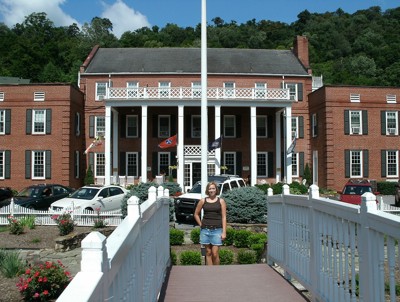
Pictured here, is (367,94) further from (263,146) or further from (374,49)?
(374,49)

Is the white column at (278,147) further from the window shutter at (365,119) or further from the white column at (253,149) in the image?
the window shutter at (365,119)

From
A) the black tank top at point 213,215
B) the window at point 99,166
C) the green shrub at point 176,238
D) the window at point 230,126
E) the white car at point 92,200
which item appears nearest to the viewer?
the black tank top at point 213,215

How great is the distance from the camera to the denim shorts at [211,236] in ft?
30.0

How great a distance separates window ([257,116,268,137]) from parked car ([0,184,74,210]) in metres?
19.4

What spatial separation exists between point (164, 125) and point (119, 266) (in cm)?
3680

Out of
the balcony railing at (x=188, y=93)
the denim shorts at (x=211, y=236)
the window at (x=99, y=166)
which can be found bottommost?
the denim shorts at (x=211, y=236)

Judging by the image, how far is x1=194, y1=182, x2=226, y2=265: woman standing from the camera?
907 centimetres

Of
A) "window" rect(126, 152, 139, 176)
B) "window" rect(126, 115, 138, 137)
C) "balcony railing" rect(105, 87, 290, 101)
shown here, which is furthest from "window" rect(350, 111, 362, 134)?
"window" rect(126, 152, 139, 176)

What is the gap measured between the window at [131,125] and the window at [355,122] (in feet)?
55.8

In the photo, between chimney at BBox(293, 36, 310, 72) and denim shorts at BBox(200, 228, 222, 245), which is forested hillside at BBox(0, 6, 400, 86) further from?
denim shorts at BBox(200, 228, 222, 245)

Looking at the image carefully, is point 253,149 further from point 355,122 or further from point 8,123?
point 8,123

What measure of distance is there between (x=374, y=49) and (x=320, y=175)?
73210mm

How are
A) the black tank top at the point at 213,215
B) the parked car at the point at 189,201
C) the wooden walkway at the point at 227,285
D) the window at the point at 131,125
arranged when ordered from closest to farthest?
the wooden walkway at the point at 227,285 → the black tank top at the point at 213,215 → the parked car at the point at 189,201 → the window at the point at 131,125

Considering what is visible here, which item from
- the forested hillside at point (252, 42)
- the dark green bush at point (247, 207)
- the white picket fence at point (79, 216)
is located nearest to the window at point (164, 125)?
the white picket fence at point (79, 216)
